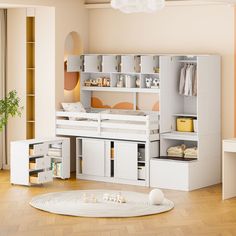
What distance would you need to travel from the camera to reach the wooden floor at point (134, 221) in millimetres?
7109

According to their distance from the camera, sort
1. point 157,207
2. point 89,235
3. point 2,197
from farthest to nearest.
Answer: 1. point 2,197
2. point 157,207
3. point 89,235

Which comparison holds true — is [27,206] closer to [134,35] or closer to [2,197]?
[2,197]

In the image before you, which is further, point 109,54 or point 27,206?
point 109,54

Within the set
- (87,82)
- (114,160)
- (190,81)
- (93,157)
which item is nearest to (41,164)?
(93,157)

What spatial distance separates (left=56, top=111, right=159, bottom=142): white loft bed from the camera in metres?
9.72

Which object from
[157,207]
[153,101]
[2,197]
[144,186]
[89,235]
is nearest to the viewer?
[89,235]

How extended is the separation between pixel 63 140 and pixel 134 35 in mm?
1896

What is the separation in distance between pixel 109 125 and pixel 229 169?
1921 millimetres

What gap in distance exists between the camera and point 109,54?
1064 cm

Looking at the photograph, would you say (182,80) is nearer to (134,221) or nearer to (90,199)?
(90,199)

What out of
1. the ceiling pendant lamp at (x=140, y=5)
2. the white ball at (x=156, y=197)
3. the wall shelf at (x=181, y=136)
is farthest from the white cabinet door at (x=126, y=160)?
the ceiling pendant lamp at (x=140, y=5)

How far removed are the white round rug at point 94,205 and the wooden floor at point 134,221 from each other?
0.12 meters

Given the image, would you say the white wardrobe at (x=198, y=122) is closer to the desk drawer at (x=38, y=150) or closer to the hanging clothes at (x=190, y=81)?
the hanging clothes at (x=190, y=81)

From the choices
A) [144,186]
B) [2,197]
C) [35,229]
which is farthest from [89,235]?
[144,186]
